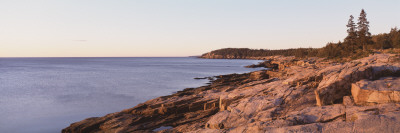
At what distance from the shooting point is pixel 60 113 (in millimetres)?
23750

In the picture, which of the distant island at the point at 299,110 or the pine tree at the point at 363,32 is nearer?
the distant island at the point at 299,110

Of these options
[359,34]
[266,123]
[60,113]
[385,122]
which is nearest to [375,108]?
[385,122]

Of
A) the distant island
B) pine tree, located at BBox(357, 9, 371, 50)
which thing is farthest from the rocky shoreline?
pine tree, located at BBox(357, 9, 371, 50)

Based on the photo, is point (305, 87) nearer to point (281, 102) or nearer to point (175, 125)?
point (281, 102)

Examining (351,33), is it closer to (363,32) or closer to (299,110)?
(363,32)

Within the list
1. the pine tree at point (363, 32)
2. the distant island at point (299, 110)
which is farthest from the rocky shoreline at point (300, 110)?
the pine tree at point (363, 32)

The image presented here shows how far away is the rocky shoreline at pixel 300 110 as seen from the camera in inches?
314

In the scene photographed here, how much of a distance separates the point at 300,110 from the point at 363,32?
188 ft

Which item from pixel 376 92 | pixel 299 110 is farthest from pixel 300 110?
pixel 376 92

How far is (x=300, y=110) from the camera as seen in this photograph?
34.7ft

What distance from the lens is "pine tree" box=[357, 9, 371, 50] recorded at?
177 feet

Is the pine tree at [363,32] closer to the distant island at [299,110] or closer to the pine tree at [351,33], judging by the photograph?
the pine tree at [351,33]

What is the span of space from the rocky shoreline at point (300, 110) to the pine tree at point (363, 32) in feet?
153

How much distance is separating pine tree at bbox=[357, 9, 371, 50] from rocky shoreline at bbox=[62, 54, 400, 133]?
153ft
